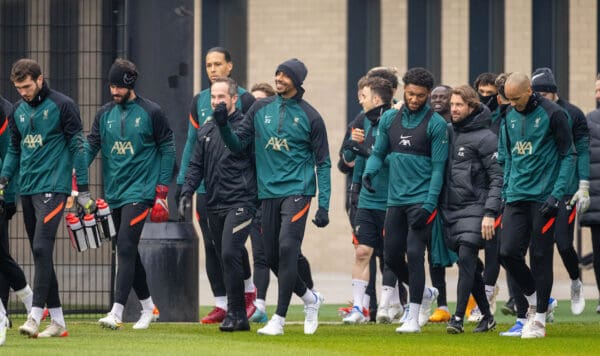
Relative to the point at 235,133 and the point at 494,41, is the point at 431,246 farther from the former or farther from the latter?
the point at 494,41

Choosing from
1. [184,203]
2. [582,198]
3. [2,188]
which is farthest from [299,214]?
[2,188]

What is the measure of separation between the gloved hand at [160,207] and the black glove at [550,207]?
10.8ft

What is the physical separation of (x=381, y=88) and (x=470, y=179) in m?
1.82

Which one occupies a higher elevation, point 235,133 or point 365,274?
point 235,133

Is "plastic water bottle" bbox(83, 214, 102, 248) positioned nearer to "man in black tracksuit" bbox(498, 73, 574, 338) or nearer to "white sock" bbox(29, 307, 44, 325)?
"white sock" bbox(29, 307, 44, 325)

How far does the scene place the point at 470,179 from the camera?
49.7 ft

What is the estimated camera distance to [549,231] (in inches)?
546

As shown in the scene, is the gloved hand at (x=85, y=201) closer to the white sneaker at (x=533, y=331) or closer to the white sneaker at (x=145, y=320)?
the white sneaker at (x=145, y=320)

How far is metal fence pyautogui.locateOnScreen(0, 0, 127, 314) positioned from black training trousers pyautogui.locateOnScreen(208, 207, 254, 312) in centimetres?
312

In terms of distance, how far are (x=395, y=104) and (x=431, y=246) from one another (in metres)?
1.52

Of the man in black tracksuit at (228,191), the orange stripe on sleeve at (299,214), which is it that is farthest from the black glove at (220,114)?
the orange stripe on sleeve at (299,214)

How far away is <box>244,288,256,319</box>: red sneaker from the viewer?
16.1 meters

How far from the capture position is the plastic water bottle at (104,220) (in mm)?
14852

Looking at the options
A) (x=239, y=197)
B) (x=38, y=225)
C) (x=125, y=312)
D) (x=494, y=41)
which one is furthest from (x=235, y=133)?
(x=494, y=41)
